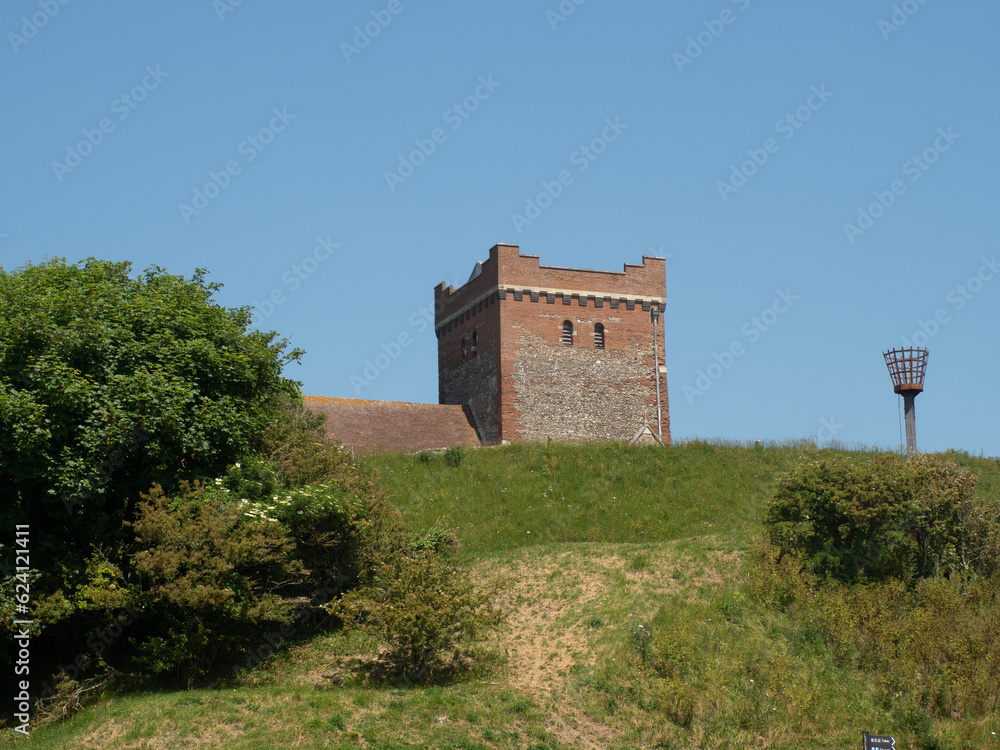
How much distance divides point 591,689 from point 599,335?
25.4 metres

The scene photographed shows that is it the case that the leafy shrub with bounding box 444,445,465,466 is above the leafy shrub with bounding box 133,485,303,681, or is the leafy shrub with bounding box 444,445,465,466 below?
above

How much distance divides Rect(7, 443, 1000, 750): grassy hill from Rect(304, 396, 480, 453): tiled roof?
12.0m

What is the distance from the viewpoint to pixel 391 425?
1561 inches

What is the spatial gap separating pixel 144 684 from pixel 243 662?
1.95 m

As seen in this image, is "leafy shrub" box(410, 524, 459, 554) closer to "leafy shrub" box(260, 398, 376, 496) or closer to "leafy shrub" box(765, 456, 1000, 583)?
"leafy shrub" box(260, 398, 376, 496)

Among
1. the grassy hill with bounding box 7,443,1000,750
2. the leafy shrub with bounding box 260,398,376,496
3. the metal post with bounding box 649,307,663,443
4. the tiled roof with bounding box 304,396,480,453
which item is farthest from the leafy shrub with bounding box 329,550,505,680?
the metal post with bounding box 649,307,663,443

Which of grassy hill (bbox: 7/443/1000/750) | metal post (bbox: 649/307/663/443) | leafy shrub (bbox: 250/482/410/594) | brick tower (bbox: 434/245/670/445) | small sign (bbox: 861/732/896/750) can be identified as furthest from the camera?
metal post (bbox: 649/307/663/443)

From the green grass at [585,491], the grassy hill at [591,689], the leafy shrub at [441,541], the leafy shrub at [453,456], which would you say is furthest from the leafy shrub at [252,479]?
the leafy shrub at [453,456]

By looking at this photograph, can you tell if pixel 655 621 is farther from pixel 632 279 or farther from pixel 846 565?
pixel 632 279

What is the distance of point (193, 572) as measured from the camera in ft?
58.9

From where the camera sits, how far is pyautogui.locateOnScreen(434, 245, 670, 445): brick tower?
1613 inches

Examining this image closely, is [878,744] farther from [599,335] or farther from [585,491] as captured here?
[599,335]

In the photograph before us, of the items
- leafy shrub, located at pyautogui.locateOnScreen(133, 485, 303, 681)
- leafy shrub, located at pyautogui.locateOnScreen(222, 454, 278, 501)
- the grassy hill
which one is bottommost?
the grassy hill

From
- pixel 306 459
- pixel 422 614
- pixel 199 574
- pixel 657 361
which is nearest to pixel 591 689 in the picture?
pixel 422 614
